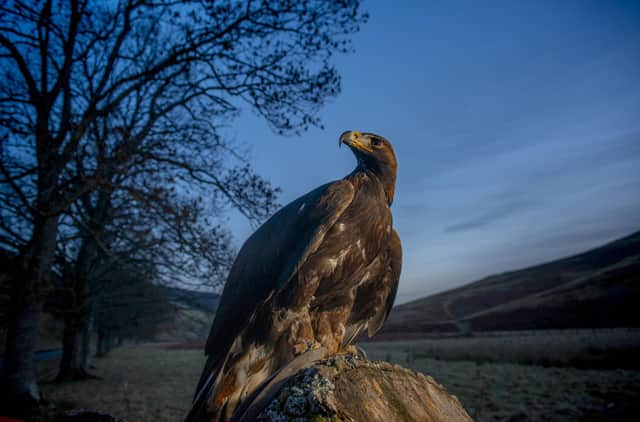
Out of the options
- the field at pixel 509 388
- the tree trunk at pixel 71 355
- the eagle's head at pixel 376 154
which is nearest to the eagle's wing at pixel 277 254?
the eagle's head at pixel 376 154

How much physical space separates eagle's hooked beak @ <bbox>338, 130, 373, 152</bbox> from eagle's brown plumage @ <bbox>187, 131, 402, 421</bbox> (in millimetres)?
12

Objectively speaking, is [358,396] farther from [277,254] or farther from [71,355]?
[71,355]

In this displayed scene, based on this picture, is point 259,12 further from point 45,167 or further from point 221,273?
point 221,273

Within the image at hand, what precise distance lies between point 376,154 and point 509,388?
955cm

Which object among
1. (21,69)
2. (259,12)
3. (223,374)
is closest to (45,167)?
(21,69)

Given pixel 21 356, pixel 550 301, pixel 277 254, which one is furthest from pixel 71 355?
pixel 550 301

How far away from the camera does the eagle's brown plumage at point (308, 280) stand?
120 inches

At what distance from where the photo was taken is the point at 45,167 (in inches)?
280

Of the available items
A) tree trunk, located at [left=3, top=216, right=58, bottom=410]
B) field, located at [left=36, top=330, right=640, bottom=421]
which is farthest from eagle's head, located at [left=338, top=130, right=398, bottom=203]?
tree trunk, located at [left=3, top=216, right=58, bottom=410]

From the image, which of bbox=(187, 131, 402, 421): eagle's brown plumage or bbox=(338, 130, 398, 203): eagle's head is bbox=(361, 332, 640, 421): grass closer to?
bbox=(187, 131, 402, 421): eagle's brown plumage

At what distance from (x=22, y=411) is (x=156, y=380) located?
8703mm

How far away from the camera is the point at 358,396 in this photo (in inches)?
54.9

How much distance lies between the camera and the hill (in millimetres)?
13875

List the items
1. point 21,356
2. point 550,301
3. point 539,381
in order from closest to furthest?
1. point 21,356
2. point 539,381
3. point 550,301
